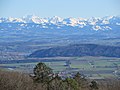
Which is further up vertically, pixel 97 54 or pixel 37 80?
pixel 37 80

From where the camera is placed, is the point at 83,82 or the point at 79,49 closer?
the point at 83,82

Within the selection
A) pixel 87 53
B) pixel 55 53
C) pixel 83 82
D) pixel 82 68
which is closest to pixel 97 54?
pixel 87 53

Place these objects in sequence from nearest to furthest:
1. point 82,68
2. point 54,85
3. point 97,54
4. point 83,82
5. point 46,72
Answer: point 54,85 → point 46,72 → point 83,82 → point 82,68 → point 97,54

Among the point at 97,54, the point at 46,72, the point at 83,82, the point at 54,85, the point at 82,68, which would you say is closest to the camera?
the point at 54,85

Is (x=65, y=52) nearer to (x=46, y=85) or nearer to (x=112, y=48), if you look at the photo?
(x=112, y=48)

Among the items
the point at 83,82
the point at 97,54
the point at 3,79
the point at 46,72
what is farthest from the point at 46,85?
the point at 97,54

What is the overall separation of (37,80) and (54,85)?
2488 mm

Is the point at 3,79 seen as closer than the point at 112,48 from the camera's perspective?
Yes

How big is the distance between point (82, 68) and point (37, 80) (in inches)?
2659

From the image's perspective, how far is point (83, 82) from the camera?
33031 mm

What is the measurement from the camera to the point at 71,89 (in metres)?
26.4

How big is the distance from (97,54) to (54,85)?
11117 cm

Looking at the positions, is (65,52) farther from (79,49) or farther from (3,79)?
(3,79)

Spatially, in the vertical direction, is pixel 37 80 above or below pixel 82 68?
above
